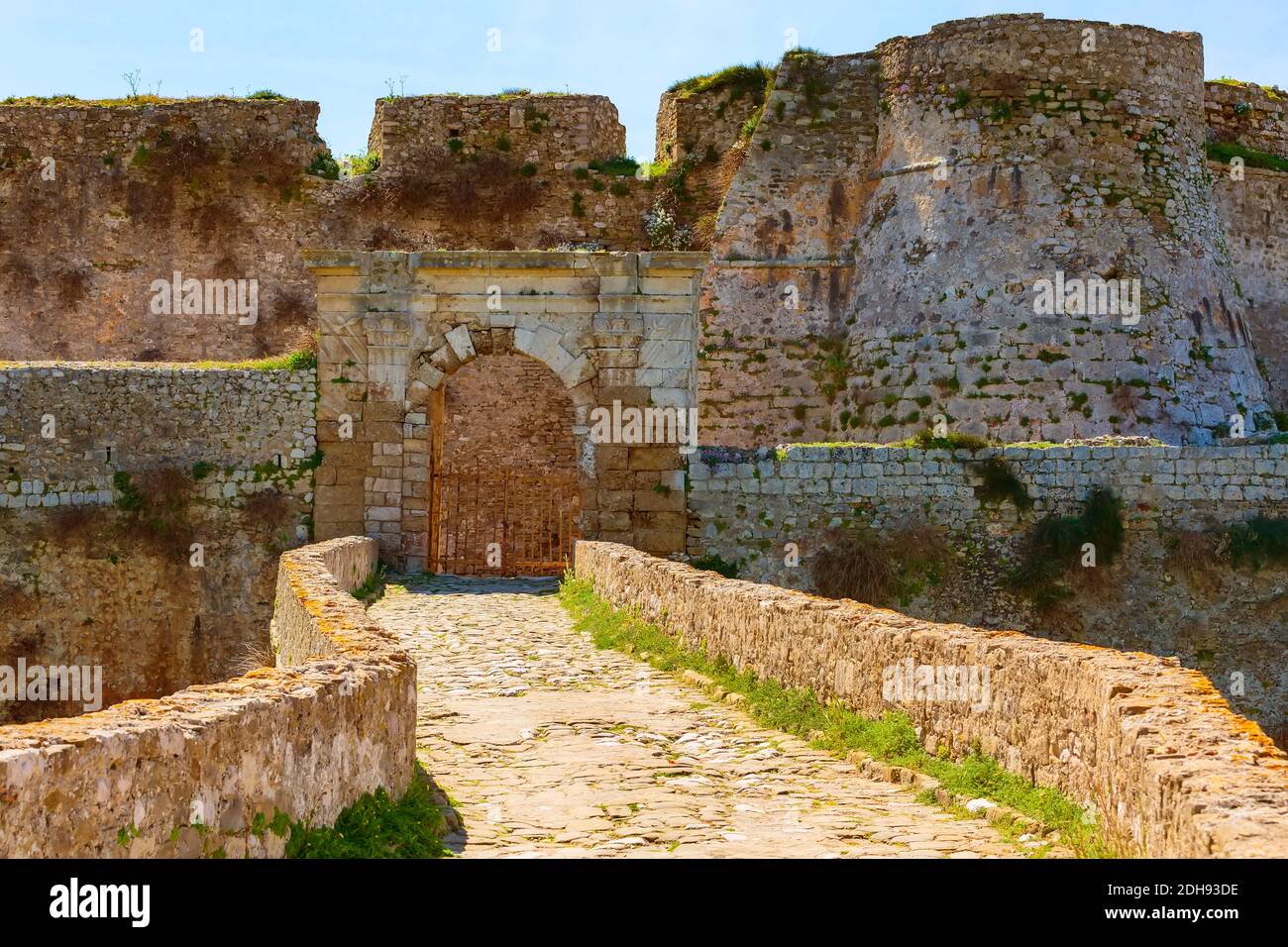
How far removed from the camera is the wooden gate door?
17.1 metres

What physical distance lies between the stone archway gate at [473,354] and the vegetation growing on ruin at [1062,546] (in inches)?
157

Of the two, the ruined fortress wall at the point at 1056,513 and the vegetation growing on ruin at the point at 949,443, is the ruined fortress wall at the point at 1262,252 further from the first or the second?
the vegetation growing on ruin at the point at 949,443

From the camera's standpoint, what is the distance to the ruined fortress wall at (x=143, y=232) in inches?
917

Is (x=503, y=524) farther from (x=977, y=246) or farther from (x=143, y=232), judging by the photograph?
(x=143, y=232)

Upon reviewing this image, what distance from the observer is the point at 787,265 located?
69.8ft

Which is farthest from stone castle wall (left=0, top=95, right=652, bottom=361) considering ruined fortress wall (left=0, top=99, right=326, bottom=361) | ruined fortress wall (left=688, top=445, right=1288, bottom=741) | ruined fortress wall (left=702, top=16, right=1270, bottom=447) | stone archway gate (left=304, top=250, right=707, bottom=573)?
ruined fortress wall (left=688, top=445, right=1288, bottom=741)

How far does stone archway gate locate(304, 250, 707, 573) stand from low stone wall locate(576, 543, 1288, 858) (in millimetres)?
6950

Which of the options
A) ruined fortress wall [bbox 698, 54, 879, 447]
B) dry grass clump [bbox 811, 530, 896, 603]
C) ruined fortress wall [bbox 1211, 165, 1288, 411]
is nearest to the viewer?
dry grass clump [bbox 811, 530, 896, 603]

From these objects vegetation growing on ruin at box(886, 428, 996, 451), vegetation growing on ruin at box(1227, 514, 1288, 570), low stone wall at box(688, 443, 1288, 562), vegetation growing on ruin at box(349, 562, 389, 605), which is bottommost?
vegetation growing on ruin at box(349, 562, 389, 605)

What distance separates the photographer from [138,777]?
365 cm

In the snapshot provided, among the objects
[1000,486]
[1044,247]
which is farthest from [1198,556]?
[1044,247]

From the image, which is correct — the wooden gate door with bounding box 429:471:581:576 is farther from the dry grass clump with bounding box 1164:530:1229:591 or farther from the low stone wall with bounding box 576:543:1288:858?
the low stone wall with bounding box 576:543:1288:858
